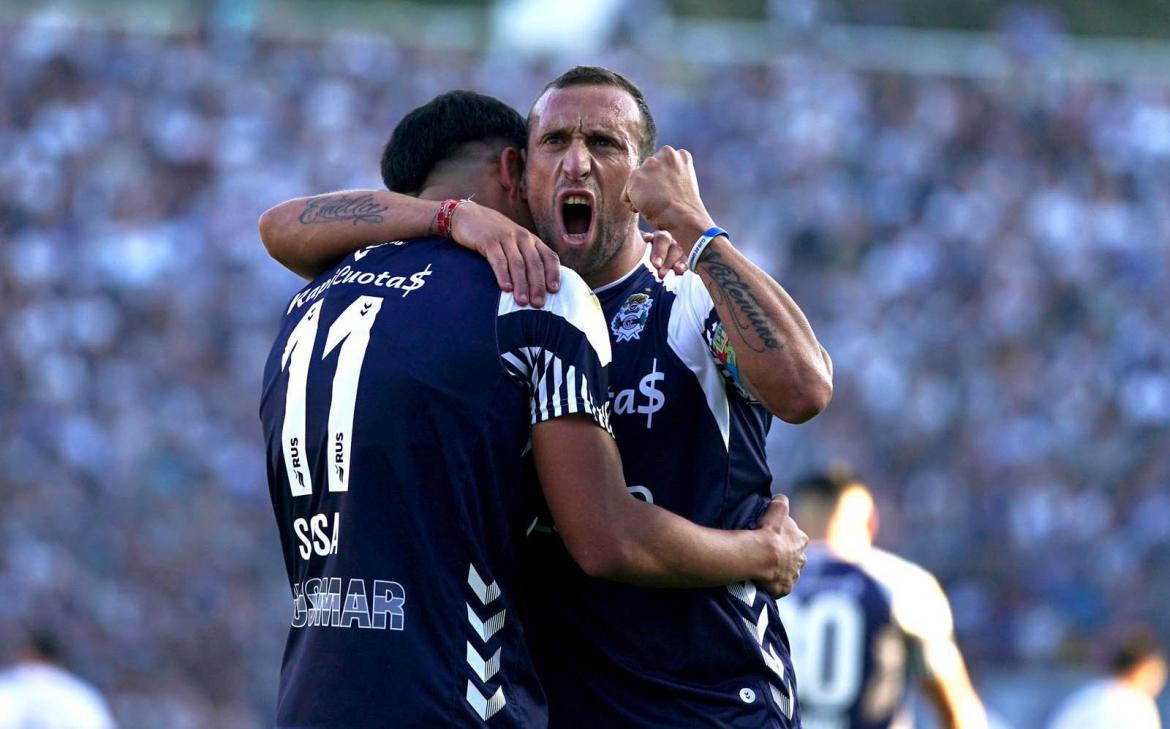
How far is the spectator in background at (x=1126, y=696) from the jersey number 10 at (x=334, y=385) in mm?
6938

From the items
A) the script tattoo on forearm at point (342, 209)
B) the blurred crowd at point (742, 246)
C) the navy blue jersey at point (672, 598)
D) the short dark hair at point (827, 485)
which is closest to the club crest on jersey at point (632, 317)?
the navy blue jersey at point (672, 598)

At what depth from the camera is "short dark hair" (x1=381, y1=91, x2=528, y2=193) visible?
390cm

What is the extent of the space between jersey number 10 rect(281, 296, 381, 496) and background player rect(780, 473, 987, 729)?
3.98 meters

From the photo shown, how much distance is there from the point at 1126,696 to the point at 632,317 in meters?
6.48

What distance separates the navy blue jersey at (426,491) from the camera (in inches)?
130

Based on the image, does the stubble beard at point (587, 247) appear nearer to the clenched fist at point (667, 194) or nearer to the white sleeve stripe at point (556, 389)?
the clenched fist at point (667, 194)

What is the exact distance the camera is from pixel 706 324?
3764 millimetres

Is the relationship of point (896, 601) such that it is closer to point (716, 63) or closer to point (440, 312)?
point (440, 312)

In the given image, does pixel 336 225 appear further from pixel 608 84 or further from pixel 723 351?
pixel 723 351

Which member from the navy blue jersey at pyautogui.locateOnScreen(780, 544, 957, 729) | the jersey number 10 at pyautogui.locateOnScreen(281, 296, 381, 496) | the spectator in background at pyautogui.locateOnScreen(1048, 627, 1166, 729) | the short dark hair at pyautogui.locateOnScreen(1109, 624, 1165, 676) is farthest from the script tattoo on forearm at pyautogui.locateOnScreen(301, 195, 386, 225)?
the short dark hair at pyautogui.locateOnScreen(1109, 624, 1165, 676)

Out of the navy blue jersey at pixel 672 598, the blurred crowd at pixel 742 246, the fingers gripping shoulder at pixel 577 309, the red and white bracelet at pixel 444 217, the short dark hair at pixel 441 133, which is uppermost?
the blurred crowd at pixel 742 246

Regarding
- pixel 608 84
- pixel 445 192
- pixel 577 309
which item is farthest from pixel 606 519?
pixel 608 84

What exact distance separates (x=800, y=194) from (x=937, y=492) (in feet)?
12.3

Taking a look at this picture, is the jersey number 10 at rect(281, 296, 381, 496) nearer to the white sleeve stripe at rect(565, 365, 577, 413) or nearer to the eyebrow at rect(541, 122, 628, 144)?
the white sleeve stripe at rect(565, 365, 577, 413)
